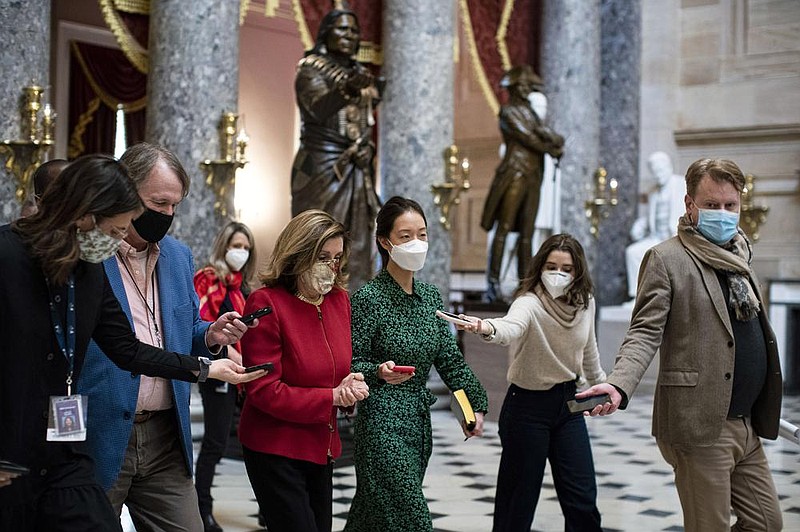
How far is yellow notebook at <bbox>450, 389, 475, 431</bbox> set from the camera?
419 centimetres

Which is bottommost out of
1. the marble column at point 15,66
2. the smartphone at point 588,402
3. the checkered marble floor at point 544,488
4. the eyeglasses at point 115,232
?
the checkered marble floor at point 544,488

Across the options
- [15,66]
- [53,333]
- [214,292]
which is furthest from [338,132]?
[53,333]

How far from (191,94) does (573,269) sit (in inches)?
188

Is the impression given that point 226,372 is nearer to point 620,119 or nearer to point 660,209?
point 660,209

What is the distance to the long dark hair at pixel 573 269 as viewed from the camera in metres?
5.07

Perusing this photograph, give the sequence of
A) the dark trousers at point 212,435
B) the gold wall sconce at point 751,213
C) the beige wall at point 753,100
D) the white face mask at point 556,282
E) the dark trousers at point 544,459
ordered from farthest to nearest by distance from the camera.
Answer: the beige wall at point 753,100 → the gold wall sconce at point 751,213 → the dark trousers at point 212,435 → the white face mask at point 556,282 → the dark trousers at point 544,459

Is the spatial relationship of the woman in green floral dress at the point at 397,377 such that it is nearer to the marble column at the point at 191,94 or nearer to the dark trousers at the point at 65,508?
the dark trousers at the point at 65,508

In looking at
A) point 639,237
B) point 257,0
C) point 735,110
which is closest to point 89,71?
point 257,0

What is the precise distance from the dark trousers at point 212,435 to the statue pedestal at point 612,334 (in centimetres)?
807

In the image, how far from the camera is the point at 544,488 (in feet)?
24.3

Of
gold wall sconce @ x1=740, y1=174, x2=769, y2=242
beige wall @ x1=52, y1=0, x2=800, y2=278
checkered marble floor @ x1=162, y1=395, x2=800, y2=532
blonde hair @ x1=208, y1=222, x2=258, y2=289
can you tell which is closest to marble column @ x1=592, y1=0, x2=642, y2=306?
beige wall @ x1=52, y1=0, x2=800, y2=278

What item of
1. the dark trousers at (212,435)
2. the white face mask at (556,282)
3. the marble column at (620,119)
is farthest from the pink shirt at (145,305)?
the marble column at (620,119)

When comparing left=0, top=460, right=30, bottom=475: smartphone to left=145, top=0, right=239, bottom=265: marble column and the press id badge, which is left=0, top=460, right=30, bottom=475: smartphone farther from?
left=145, top=0, right=239, bottom=265: marble column

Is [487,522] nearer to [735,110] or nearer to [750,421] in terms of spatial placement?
[750,421]
